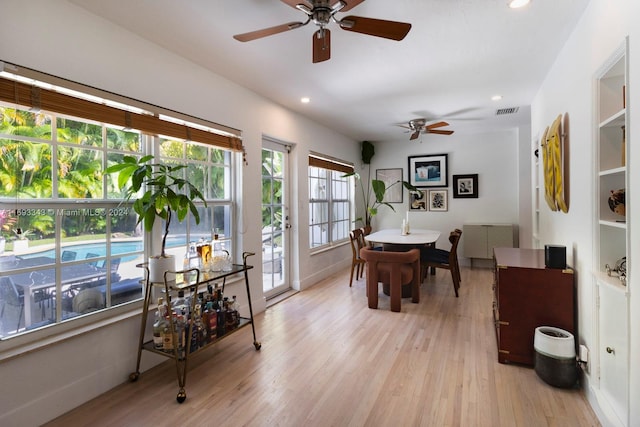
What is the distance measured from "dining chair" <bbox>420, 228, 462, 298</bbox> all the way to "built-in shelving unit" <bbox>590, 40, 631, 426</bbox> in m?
2.23

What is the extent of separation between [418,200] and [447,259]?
222cm

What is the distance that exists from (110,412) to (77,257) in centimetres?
97

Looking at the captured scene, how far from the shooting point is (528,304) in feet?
7.80

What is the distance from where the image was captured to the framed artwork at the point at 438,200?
20.4 ft

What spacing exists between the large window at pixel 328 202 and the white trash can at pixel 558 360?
3.23m

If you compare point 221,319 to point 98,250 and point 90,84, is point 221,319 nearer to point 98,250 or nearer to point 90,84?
point 98,250

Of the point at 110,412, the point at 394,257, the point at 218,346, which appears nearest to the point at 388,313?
the point at 394,257

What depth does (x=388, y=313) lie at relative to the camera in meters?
3.59

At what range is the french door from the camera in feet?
13.1

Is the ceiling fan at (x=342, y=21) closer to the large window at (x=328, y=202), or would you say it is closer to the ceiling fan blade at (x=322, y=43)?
the ceiling fan blade at (x=322, y=43)

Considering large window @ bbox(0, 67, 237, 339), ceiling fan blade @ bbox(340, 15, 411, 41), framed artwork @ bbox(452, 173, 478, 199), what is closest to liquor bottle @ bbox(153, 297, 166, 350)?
large window @ bbox(0, 67, 237, 339)

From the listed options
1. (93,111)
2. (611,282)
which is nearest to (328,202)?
(93,111)

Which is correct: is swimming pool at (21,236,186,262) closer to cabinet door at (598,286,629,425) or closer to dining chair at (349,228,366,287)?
dining chair at (349,228,366,287)

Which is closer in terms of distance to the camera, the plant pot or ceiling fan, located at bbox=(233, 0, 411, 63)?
ceiling fan, located at bbox=(233, 0, 411, 63)
